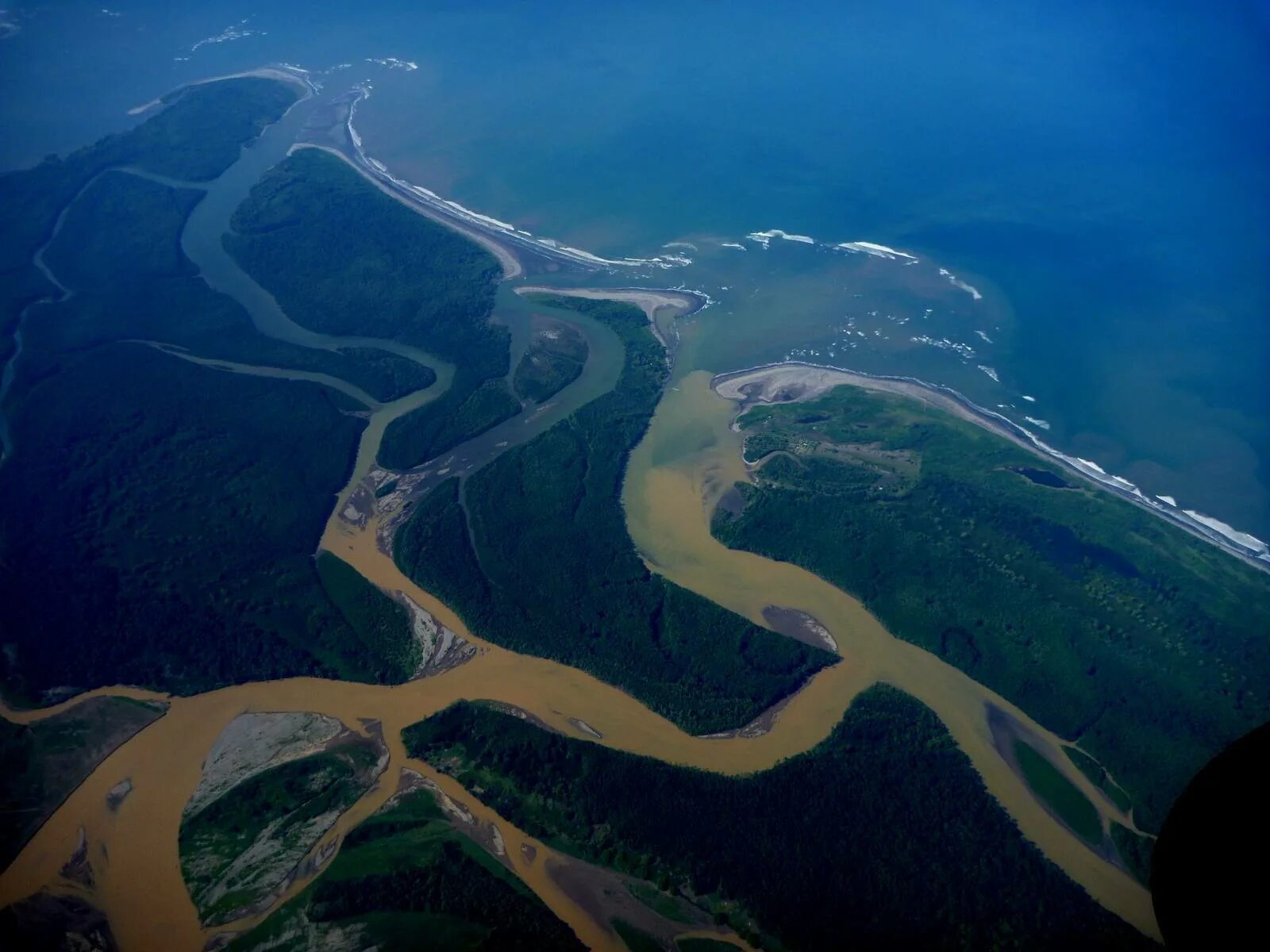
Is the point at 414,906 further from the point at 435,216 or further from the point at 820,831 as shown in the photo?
the point at 435,216

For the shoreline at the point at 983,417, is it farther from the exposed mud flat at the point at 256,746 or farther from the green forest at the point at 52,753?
the green forest at the point at 52,753

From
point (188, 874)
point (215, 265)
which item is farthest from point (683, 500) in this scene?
point (215, 265)

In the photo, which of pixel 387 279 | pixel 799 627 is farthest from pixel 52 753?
pixel 387 279

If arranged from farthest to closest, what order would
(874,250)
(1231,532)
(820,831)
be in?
(874,250) → (1231,532) → (820,831)

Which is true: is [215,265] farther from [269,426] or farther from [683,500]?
[683,500]

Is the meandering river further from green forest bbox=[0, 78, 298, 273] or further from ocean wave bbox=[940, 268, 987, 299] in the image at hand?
green forest bbox=[0, 78, 298, 273]

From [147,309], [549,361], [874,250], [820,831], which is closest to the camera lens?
[820,831]

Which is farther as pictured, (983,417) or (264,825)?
(983,417)

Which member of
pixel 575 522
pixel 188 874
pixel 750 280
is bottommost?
pixel 188 874
